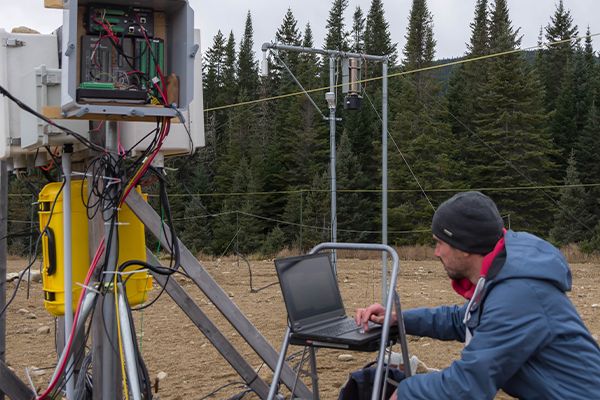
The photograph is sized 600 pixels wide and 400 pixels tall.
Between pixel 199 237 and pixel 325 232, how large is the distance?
9.96 meters

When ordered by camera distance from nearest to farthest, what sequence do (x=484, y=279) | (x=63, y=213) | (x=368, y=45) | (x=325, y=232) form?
(x=484, y=279) → (x=63, y=213) → (x=325, y=232) → (x=368, y=45)

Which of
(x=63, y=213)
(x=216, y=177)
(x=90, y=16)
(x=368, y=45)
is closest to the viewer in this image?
(x=90, y=16)

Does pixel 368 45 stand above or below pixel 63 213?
above

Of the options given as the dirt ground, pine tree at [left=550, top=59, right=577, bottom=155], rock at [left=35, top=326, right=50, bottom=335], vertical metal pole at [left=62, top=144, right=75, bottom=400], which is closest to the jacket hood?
vertical metal pole at [left=62, top=144, right=75, bottom=400]

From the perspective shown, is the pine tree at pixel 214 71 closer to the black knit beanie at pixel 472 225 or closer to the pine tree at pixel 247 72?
the pine tree at pixel 247 72

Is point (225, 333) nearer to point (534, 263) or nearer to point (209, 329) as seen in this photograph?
point (209, 329)

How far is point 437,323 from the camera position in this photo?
4.05 metres

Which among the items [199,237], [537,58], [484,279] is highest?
[537,58]

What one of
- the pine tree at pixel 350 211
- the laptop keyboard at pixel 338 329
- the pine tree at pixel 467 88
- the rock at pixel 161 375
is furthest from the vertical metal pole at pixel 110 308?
the pine tree at pixel 467 88

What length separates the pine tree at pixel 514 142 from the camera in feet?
183

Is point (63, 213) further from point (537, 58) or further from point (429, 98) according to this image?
point (537, 58)

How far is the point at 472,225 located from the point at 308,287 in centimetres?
114

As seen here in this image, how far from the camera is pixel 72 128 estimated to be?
15.9 feet

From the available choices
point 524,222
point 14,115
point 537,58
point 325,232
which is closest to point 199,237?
point 325,232
